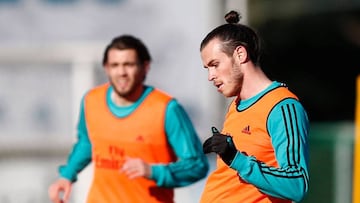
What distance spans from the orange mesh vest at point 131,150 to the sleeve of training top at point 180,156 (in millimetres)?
64

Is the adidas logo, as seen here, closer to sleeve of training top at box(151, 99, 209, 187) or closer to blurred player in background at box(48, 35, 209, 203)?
sleeve of training top at box(151, 99, 209, 187)

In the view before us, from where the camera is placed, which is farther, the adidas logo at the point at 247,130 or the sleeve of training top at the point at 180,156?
the sleeve of training top at the point at 180,156

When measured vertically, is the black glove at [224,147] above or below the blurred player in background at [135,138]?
above

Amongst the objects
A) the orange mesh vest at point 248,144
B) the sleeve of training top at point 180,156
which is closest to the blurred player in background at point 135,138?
the sleeve of training top at point 180,156

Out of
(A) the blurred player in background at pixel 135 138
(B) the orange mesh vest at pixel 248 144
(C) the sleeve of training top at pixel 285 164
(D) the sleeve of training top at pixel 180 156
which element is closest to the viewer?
(C) the sleeve of training top at pixel 285 164

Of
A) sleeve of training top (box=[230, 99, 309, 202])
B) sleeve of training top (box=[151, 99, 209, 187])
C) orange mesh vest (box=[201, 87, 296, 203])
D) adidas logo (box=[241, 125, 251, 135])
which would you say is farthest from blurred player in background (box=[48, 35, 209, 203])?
sleeve of training top (box=[230, 99, 309, 202])

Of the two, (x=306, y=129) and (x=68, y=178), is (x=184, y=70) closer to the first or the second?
(x=68, y=178)

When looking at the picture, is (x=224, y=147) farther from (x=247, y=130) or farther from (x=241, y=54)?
(x=241, y=54)

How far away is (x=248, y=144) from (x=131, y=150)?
2068 millimetres

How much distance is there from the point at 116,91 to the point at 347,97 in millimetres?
9310

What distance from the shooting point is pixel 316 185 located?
36.3 feet

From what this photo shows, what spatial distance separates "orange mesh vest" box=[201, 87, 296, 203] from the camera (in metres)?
5.19

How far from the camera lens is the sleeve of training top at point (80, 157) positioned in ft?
24.5

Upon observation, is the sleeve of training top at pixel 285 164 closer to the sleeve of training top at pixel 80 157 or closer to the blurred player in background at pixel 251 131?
the blurred player in background at pixel 251 131
